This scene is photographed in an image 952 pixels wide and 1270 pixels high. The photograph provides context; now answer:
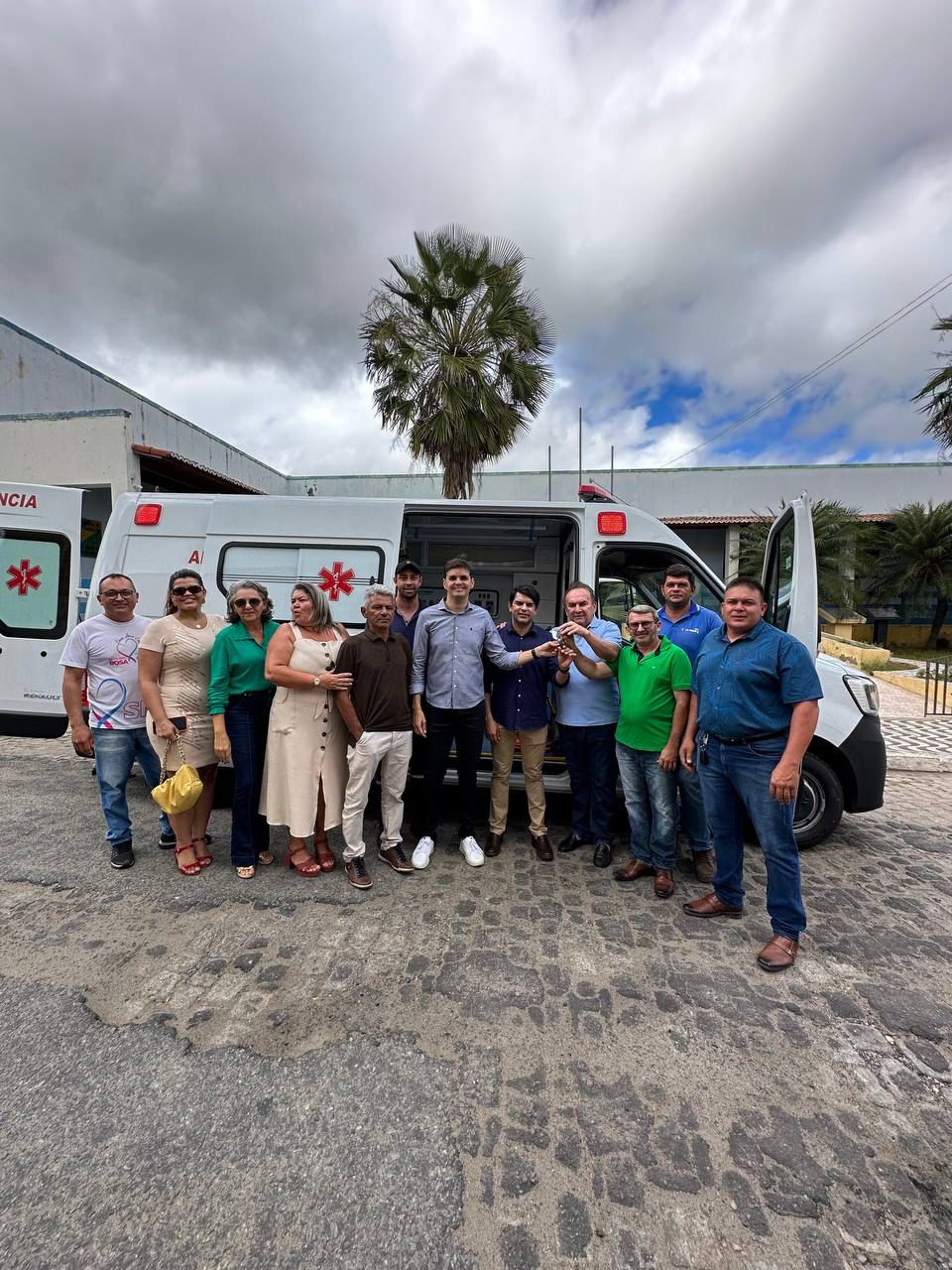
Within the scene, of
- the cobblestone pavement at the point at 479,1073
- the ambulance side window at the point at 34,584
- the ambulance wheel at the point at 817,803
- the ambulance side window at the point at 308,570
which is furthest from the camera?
the ambulance side window at the point at 34,584

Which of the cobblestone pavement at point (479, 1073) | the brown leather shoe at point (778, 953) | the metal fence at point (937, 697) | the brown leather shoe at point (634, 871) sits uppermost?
the metal fence at point (937, 697)

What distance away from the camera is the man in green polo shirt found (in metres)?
3.20

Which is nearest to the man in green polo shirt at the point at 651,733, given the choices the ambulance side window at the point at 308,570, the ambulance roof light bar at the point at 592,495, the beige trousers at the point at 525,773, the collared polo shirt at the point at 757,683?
the collared polo shirt at the point at 757,683

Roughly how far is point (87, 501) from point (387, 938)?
1412 cm

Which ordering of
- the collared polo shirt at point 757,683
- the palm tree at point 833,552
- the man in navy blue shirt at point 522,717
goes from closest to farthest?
the collared polo shirt at point 757,683
the man in navy blue shirt at point 522,717
the palm tree at point 833,552

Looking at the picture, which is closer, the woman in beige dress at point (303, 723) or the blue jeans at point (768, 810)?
the blue jeans at point (768, 810)

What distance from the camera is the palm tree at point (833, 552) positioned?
1692 cm

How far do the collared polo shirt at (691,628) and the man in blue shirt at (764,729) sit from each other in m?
0.68

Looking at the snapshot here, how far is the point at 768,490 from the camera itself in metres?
21.0

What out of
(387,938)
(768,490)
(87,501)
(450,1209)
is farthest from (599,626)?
(768,490)

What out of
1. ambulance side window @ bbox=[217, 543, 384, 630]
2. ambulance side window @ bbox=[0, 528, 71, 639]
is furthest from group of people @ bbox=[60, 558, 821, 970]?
ambulance side window @ bbox=[0, 528, 71, 639]

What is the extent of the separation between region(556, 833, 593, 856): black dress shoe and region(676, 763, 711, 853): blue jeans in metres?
0.71

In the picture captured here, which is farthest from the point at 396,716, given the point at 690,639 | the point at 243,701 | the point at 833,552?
the point at 833,552

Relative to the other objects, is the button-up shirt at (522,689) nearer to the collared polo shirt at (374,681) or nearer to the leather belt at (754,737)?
the collared polo shirt at (374,681)
